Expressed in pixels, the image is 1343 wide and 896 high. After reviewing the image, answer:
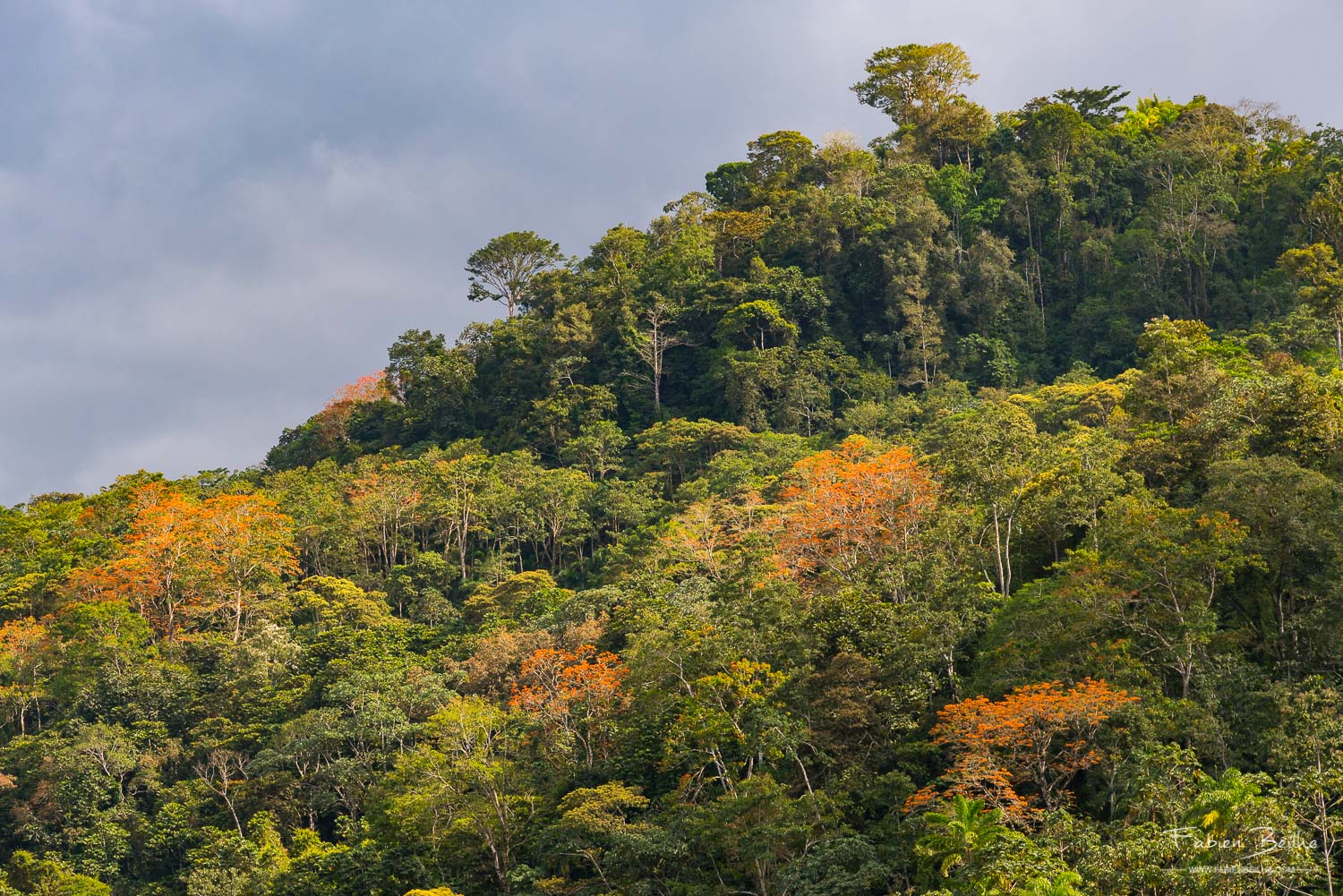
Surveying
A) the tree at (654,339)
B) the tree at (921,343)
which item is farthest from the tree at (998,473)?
the tree at (654,339)

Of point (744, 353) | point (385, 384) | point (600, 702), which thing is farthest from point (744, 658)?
point (385, 384)

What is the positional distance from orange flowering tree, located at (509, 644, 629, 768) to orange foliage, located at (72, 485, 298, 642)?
13944 mm

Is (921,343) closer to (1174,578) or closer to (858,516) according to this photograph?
(858,516)

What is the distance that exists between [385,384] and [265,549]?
1663 cm

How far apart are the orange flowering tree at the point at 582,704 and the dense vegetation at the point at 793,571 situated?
0.33 ft

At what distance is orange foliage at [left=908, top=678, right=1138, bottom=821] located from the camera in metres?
19.3

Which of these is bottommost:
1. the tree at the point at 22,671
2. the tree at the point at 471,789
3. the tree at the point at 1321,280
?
the tree at the point at 471,789

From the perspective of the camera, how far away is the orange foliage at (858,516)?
28094 millimetres

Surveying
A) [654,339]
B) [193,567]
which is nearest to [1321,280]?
[654,339]

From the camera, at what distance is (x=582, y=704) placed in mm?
27062

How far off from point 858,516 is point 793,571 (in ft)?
6.65

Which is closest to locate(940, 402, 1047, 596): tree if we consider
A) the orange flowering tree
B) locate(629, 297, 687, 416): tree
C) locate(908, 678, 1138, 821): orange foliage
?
locate(908, 678, 1138, 821): orange foliage

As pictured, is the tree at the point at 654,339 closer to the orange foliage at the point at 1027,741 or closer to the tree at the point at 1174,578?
the tree at the point at 1174,578

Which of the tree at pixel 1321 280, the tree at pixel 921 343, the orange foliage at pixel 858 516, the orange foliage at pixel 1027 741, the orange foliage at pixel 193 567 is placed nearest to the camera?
the orange foliage at pixel 1027 741
